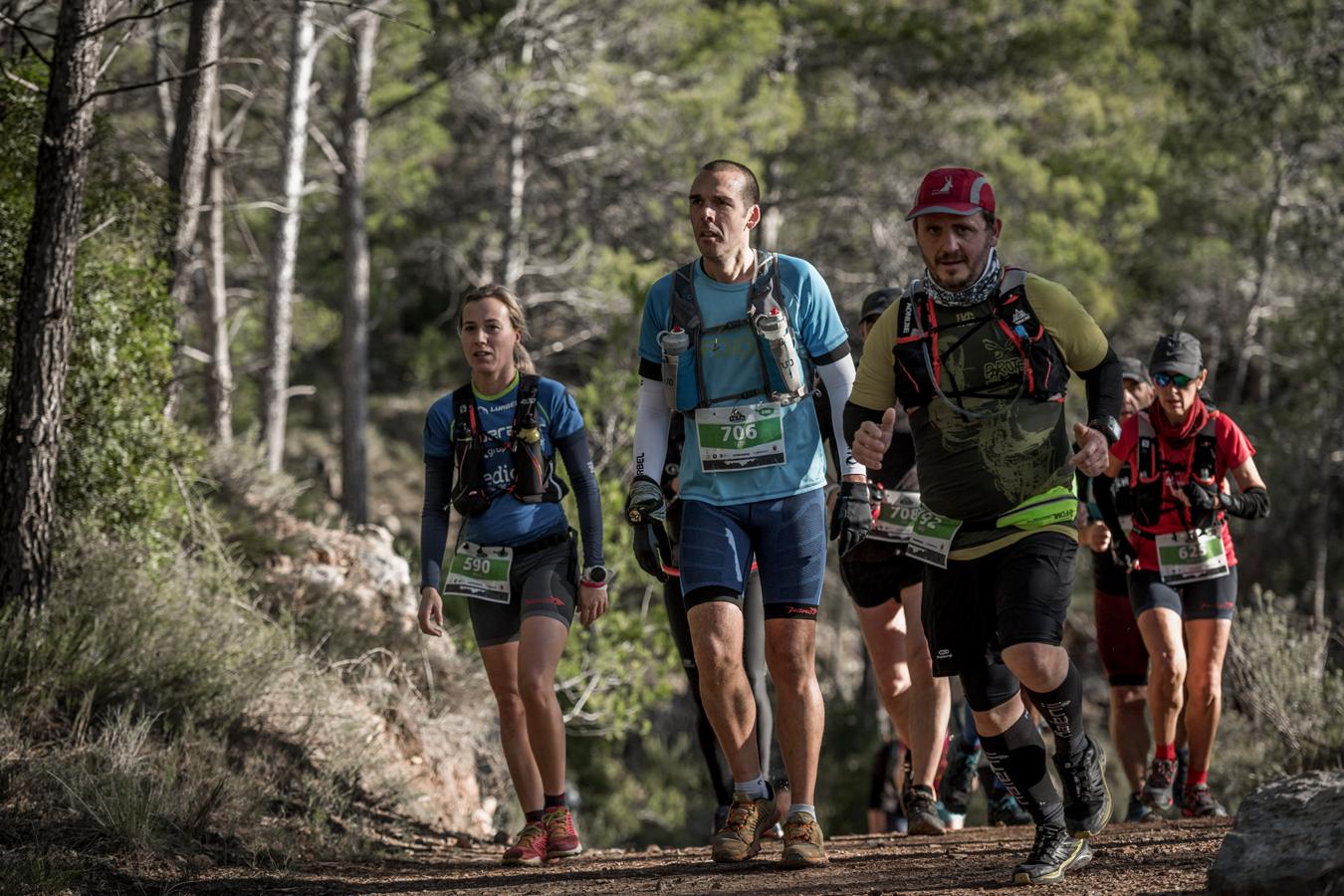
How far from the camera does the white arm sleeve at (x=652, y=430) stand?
17.8 ft

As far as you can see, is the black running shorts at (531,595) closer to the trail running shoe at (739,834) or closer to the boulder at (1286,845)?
the trail running shoe at (739,834)

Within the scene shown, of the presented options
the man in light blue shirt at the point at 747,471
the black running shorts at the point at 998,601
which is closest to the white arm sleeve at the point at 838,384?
the man in light blue shirt at the point at 747,471

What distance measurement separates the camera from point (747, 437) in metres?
5.23

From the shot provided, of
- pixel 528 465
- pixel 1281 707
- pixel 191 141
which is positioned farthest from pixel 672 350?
pixel 191 141

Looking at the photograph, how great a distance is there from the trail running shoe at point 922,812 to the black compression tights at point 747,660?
71 centimetres

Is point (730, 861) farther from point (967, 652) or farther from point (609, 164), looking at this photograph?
point (609, 164)

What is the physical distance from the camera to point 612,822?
23859 mm

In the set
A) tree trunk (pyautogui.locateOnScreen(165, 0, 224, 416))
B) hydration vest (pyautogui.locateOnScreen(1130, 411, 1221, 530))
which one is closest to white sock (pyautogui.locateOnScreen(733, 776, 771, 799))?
hydration vest (pyautogui.locateOnScreen(1130, 411, 1221, 530))

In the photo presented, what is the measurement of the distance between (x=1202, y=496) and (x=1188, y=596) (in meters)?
0.54

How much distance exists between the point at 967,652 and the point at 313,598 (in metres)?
6.33

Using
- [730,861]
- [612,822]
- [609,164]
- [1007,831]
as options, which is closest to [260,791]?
[730,861]

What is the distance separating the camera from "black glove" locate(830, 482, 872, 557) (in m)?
4.95

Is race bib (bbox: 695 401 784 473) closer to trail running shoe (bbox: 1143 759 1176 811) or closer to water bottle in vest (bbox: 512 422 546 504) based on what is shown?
water bottle in vest (bbox: 512 422 546 504)

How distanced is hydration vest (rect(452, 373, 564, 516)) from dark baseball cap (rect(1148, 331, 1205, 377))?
113 inches
